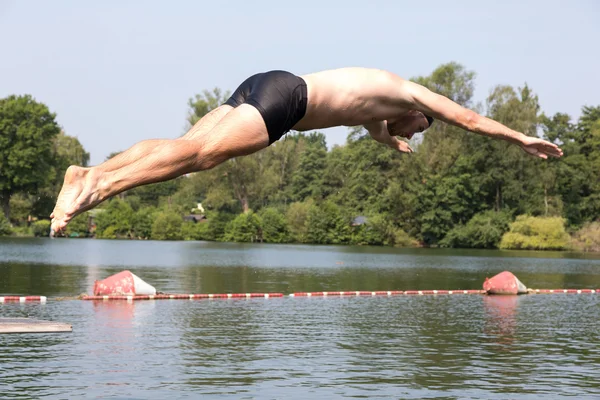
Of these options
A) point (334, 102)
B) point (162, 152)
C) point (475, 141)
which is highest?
point (475, 141)

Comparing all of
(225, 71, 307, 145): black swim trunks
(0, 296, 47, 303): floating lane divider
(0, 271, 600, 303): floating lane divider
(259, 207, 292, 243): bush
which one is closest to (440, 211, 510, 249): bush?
(259, 207, 292, 243): bush

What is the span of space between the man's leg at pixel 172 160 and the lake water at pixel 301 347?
844 centimetres

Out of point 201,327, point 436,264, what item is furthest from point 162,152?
point 436,264

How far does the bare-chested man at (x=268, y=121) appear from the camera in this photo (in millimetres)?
5914

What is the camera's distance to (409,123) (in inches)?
304

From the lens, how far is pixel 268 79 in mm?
6633

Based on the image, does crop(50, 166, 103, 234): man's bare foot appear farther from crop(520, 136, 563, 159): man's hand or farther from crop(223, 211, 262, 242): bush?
crop(223, 211, 262, 242): bush

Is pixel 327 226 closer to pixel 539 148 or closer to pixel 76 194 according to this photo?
pixel 539 148

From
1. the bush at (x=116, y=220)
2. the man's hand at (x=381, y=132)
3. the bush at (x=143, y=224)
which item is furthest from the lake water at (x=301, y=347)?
the bush at (x=116, y=220)

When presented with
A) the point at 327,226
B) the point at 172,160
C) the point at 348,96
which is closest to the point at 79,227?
the point at 327,226

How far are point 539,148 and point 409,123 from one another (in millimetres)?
Answer: 1115

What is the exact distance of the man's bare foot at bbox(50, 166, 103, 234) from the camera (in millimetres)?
5750

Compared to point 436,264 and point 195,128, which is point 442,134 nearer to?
point 436,264

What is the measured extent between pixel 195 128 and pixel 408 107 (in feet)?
5.92
